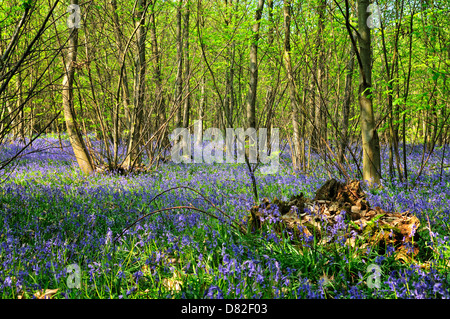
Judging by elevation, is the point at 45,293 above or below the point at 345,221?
below

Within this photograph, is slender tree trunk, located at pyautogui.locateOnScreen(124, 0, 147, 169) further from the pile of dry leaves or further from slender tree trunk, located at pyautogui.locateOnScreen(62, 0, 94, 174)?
the pile of dry leaves

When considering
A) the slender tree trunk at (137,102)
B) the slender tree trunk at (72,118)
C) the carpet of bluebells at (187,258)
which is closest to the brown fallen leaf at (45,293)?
the carpet of bluebells at (187,258)

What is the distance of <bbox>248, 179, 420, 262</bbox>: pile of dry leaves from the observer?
2670 mm

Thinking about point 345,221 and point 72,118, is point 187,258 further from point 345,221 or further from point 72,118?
point 72,118

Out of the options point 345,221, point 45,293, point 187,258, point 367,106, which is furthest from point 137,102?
point 345,221

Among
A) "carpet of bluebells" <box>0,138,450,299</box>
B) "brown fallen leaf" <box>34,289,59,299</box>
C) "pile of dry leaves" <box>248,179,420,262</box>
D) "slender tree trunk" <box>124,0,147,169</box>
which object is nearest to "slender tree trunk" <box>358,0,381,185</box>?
"carpet of bluebells" <box>0,138,450,299</box>

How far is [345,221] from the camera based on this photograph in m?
2.95

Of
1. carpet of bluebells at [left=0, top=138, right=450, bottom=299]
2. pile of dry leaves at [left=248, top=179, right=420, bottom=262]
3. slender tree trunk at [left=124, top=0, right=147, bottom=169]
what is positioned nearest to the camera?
carpet of bluebells at [left=0, top=138, right=450, bottom=299]

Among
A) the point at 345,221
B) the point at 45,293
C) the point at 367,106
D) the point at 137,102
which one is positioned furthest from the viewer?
the point at 137,102

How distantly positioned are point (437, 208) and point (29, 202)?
5.57m

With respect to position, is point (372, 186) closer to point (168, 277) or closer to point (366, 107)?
point (366, 107)

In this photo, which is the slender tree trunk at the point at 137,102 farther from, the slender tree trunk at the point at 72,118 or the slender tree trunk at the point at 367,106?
the slender tree trunk at the point at 367,106

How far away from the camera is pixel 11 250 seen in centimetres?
288
